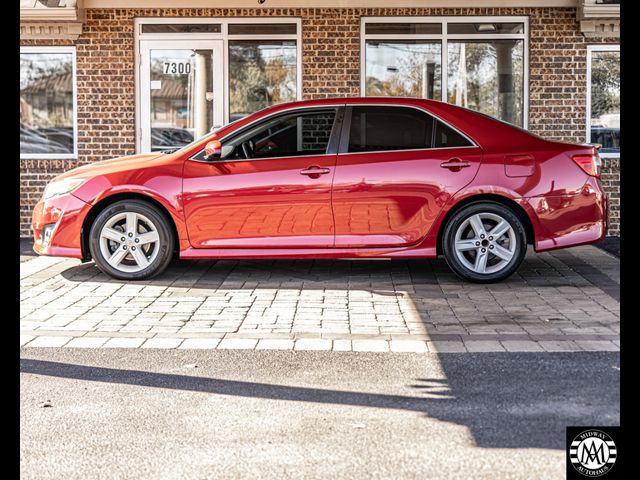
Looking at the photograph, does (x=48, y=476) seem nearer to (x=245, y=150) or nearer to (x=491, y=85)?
(x=245, y=150)

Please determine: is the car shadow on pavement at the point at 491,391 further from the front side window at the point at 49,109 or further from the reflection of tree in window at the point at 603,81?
the reflection of tree in window at the point at 603,81

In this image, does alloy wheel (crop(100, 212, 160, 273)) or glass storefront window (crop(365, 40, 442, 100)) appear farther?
glass storefront window (crop(365, 40, 442, 100))

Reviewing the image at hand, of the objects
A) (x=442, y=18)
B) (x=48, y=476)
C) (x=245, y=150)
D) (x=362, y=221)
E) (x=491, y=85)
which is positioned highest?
(x=442, y=18)

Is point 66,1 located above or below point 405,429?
above

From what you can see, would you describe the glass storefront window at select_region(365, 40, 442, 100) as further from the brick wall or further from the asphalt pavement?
the asphalt pavement

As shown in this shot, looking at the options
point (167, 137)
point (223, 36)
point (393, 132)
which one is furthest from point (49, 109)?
point (393, 132)

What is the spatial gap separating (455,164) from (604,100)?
528 centimetres

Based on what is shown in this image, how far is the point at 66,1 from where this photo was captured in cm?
1339

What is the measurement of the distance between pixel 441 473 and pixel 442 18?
10272mm

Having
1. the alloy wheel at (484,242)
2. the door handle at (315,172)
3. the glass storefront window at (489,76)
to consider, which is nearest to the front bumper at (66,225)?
the door handle at (315,172)

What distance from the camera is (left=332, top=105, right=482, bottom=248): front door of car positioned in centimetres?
954

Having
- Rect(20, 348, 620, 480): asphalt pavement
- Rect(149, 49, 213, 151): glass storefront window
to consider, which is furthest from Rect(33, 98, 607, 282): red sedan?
Rect(149, 49, 213, 151): glass storefront window

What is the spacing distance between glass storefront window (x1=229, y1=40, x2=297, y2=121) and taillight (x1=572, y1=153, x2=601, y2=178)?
208 inches
